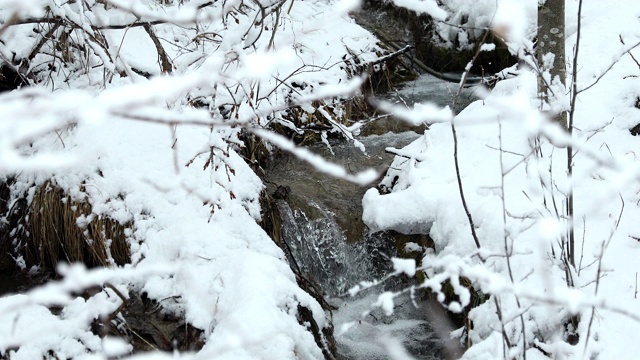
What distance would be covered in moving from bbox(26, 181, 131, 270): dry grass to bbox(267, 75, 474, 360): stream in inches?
42.9

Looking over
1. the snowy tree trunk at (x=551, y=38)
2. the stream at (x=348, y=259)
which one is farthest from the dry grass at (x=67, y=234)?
the snowy tree trunk at (x=551, y=38)

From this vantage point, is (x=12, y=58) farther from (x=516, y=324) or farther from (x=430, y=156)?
(x=516, y=324)

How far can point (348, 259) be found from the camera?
4.06 meters

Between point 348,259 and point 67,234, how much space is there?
1755mm

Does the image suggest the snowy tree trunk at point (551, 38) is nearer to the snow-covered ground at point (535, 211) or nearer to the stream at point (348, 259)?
the snow-covered ground at point (535, 211)

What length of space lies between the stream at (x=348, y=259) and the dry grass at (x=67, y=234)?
3.57 feet

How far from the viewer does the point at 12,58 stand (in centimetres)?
427

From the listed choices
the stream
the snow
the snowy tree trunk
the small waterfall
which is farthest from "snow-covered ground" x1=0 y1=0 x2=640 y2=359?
the snowy tree trunk

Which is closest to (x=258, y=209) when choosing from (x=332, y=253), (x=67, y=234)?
(x=332, y=253)

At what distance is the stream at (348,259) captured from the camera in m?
3.54

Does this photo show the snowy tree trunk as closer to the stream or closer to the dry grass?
the stream

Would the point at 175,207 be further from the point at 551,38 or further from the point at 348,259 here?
the point at 551,38

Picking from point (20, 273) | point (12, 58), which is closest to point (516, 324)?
point (20, 273)

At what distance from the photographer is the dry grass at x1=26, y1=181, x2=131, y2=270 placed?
338cm
